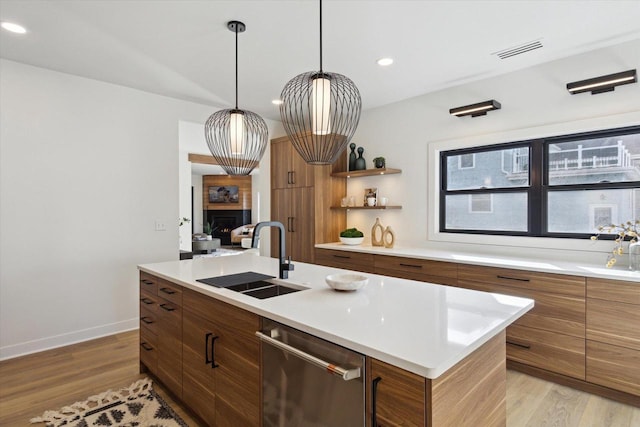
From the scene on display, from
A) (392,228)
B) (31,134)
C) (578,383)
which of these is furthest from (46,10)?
(578,383)

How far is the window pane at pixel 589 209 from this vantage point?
9.28ft

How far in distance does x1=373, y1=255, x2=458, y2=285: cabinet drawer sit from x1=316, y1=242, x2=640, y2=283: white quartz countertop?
58mm

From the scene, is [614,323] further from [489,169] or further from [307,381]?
[307,381]

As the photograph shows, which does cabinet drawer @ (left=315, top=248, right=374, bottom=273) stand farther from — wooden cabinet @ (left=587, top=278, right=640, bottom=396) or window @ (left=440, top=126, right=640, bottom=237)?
wooden cabinet @ (left=587, top=278, right=640, bottom=396)

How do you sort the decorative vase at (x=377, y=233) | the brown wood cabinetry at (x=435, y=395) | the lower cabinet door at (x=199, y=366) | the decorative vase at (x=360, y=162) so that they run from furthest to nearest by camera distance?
1. the decorative vase at (x=360, y=162)
2. the decorative vase at (x=377, y=233)
3. the lower cabinet door at (x=199, y=366)
4. the brown wood cabinetry at (x=435, y=395)

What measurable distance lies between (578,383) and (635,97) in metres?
2.23

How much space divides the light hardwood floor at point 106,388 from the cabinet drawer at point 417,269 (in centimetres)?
90

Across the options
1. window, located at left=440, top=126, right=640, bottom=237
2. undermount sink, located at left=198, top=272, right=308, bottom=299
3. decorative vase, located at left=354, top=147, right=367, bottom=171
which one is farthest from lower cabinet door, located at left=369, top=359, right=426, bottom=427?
decorative vase, located at left=354, top=147, right=367, bottom=171

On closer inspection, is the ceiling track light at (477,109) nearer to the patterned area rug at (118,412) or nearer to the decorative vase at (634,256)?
the decorative vase at (634,256)

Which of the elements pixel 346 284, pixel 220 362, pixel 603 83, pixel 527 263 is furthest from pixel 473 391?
pixel 603 83

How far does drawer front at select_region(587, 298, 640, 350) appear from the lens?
2297 millimetres

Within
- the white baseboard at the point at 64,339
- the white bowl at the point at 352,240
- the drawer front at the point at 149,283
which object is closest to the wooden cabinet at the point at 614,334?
the white bowl at the point at 352,240

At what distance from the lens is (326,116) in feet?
5.55

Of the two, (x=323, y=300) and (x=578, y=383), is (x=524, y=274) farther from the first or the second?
(x=323, y=300)
